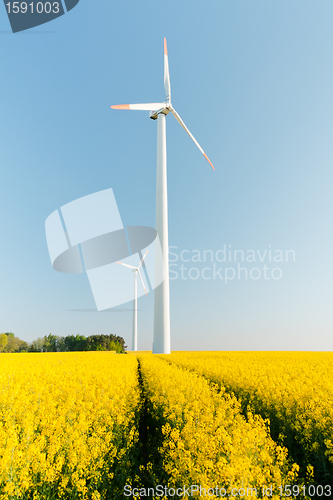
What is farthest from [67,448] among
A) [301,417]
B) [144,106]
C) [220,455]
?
[144,106]

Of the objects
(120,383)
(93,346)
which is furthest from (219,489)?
(93,346)

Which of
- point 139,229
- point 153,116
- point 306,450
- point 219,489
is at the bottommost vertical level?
point 306,450

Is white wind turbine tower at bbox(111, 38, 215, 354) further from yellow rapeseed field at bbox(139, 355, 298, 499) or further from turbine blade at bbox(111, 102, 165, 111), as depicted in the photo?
yellow rapeseed field at bbox(139, 355, 298, 499)

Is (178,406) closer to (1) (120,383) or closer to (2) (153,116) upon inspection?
(1) (120,383)

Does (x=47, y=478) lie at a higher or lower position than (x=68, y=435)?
lower

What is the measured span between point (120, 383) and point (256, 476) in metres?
9.66

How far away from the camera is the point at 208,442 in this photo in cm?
670

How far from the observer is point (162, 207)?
38.7m

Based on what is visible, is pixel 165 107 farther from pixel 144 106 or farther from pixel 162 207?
pixel 162 207

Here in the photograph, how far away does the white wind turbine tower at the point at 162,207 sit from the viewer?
3497cm

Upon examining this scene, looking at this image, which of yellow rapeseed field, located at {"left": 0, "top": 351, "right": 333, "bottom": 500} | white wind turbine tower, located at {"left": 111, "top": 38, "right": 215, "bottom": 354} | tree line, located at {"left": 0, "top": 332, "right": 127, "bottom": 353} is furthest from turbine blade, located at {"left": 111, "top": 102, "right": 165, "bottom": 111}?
tree line, located at {"left": 0, "top": 332, "right": 127, "bottom": 353}

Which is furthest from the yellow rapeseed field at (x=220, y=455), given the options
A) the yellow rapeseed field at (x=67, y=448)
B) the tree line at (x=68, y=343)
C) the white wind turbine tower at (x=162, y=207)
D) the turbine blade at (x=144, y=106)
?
the tree line at (x=68, y=343)

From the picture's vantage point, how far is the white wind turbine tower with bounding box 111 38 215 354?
3497 centimetres

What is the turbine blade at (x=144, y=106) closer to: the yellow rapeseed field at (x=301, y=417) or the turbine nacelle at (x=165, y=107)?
the turbine nacelle at (x=165, y=107)
